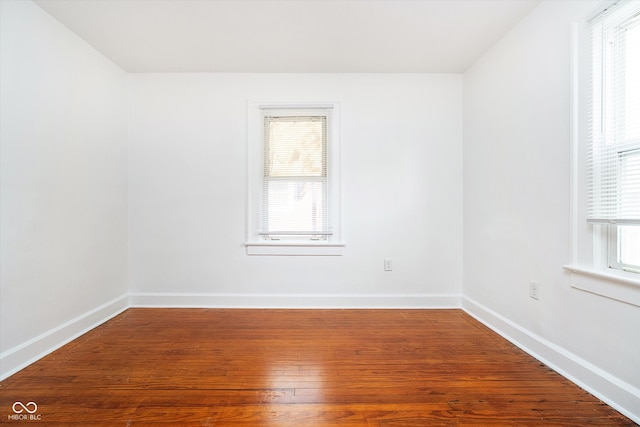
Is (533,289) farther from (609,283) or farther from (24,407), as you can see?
(24,407)

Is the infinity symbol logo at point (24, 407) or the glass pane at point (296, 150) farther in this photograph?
the glass pane at point (296, 150)

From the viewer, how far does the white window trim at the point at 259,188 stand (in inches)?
119

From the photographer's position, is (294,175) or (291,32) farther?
(294,175)

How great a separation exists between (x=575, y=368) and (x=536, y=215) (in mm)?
1019

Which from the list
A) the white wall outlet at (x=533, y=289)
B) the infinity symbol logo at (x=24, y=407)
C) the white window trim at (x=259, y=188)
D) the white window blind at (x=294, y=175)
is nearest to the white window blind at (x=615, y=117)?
the white wall outlet at (x=533, y=289)

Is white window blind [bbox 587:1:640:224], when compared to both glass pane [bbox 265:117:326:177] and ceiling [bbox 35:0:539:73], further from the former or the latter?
glass pane [bbox 265:117:326:177]

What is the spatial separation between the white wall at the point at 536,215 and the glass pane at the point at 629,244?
0.81ft

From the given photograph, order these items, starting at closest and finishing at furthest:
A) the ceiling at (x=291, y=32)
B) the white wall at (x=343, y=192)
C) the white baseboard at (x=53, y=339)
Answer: the white baseboard at (x=53, y=339), the ceiling at (x=291, y=32), the white wall at (x=343, y=192)

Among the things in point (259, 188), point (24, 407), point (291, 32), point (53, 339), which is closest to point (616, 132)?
point (291, 32)

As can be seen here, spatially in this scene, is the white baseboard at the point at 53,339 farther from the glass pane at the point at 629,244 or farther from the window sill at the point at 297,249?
the glass pane at the point at 629,244

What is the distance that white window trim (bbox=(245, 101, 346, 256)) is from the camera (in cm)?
302

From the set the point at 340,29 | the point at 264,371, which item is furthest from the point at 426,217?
the point at 264,371

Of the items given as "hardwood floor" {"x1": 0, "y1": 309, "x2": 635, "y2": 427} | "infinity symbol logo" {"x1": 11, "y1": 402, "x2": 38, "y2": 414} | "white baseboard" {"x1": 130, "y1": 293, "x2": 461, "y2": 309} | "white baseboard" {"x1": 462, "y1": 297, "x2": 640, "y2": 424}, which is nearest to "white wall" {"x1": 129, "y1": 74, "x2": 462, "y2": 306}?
"white baseboard" {"x1": 130, "y1": 293, "x2": 461, "y2": 309}

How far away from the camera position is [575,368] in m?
1.72
